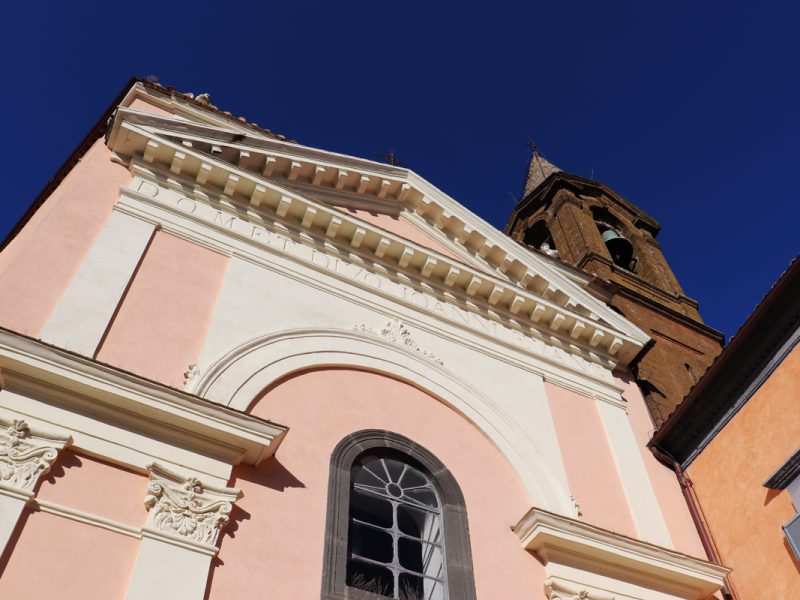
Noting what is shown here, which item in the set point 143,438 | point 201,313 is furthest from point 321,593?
point 201,313

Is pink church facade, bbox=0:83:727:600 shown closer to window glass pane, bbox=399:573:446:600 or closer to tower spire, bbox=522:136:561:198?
window glass pane, bbox=399:573:446:600

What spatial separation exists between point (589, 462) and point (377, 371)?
9.18 ft

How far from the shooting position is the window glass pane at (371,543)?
759 cm

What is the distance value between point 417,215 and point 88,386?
→ 6538 mm

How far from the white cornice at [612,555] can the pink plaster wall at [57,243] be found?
5.02 metres

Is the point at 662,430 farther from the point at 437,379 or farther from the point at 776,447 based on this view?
the point at 437,379

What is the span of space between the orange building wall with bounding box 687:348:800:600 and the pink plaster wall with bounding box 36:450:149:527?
20.3 ft

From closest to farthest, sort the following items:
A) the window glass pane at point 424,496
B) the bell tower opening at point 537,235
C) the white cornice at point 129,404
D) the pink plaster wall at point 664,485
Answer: the white cornice at point 129,404 < the window glass pane at point 424,496 < the pink plaster wall at point 664,485 < the bell tower opening at point 537,235

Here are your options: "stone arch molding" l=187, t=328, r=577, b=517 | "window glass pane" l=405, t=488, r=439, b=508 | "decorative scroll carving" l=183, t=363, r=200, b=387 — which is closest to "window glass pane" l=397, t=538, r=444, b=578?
"window glass pane" l=405, t=488, r=439, b=508

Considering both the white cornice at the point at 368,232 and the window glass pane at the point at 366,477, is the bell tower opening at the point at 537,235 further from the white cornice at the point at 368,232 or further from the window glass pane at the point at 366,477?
the window glass pane at the point at 366,477

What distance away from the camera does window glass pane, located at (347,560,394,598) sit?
22.9 feet

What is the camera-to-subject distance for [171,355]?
305 inches

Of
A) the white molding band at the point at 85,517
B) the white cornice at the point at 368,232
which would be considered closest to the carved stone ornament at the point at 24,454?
the white molding band at the point at 85,517

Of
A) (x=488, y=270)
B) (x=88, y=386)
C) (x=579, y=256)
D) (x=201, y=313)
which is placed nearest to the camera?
(x=88, y=386)
